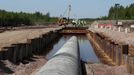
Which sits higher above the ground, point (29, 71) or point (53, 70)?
point (53, 70)

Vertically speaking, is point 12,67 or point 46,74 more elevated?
point 46,74

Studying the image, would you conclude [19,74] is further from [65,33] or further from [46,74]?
[65,33]

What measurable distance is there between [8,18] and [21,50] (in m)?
106

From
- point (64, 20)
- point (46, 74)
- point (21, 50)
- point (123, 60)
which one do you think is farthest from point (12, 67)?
point (64, 20)

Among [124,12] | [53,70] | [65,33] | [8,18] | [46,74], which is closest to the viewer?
[46,74]

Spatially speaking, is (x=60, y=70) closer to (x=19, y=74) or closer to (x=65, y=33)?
(x=19, y=74)

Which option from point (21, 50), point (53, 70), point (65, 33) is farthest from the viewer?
point (65, 33)

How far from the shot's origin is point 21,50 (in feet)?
67.8

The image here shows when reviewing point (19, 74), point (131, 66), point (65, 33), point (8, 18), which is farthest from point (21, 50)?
point (8, 18)

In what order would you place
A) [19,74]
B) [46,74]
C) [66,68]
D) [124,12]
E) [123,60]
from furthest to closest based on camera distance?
[124,12], [123,60], [19,74], [66,68], [46,74]

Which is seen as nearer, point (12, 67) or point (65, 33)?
point (12, 67)

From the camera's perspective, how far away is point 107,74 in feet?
53.6

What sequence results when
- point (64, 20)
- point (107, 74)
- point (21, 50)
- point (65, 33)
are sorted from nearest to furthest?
1. point (107, 74)
2. point (21, 50)
3. point (65, 33)
4. point (64, 20)

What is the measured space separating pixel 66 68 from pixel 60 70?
2.13ft
